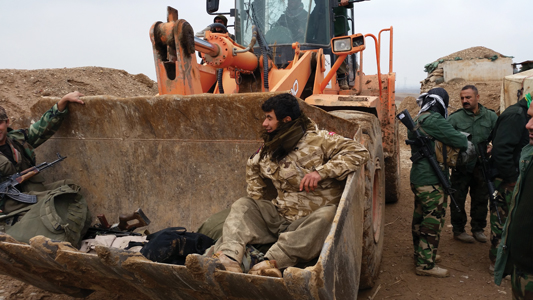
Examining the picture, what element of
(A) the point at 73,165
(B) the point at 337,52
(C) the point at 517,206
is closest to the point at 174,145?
(A) the point at 73,165

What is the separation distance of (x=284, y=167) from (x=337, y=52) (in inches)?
72.4

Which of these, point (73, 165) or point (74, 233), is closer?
point (74, 233)

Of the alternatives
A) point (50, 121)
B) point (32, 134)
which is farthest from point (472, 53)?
point (32, 134)

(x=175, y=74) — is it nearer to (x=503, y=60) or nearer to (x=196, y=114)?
(x=196, y=114)

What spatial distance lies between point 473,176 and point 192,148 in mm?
2979

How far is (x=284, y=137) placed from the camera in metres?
2.71

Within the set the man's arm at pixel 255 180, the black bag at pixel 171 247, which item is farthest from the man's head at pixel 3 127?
the man's arm at pixel 255 180

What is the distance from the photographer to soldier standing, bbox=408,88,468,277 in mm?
3611

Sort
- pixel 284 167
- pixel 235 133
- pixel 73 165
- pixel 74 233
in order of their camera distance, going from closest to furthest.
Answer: pixel 284 167
pixel 74 233
pixel 235 133
pixel 73 165

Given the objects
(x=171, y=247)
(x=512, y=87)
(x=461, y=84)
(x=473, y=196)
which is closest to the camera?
(x=171, y=247)

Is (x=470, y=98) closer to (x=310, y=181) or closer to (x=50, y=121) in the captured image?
(x=310, y=181)

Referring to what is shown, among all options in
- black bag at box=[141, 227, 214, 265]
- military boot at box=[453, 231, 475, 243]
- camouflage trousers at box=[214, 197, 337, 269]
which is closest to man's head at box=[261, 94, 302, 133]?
camouflage trousers at box=[214, 197, 337, 269]

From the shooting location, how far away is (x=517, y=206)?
2.22 m

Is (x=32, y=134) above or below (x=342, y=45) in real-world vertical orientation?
below
